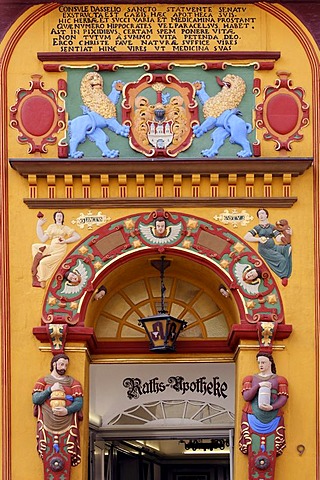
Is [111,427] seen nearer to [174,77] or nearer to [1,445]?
[1,445]

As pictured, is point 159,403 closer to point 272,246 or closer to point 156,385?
point 156,385

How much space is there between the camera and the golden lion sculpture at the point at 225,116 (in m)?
21.3

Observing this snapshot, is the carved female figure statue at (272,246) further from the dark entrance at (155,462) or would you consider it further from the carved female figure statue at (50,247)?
the dark entrance at (155,462)

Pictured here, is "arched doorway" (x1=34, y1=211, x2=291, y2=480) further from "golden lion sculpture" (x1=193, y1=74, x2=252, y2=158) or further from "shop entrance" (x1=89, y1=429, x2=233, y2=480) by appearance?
"golden lion sculpture" (x1=193, y1=74, x2=252, y2=158)

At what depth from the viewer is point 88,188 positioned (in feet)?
69.9

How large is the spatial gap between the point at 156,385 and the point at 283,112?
4046mm

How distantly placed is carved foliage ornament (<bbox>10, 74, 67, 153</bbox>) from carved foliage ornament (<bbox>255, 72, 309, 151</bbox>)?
257 cm

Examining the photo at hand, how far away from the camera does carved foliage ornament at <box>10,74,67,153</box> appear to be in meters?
21.4

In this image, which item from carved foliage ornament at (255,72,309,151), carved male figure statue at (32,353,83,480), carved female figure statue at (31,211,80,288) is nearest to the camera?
carved male figure statue at (32,353,83,480)

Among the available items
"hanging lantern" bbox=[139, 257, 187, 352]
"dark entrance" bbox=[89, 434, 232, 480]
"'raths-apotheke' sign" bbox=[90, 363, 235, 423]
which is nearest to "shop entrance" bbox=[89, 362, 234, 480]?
"'raths-apotheke' sign" bbox=[90, 363, 235, 423]

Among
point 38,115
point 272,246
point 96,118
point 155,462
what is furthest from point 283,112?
point 155,462

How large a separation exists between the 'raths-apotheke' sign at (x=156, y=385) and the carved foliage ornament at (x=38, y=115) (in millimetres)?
A: 3167

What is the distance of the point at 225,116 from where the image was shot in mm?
21375

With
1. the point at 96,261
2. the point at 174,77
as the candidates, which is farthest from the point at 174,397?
the point at 174,77
